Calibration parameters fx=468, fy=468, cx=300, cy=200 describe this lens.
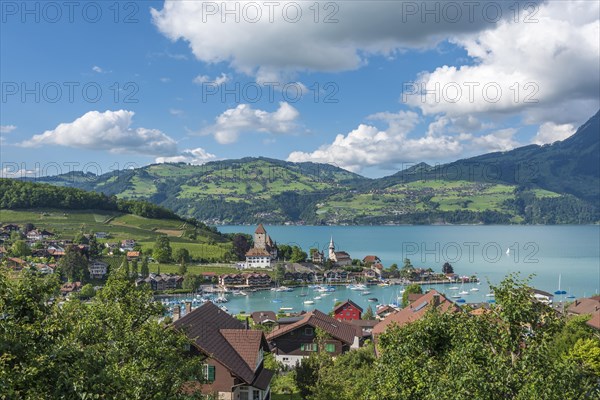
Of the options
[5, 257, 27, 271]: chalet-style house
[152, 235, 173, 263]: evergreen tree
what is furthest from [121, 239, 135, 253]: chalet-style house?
[5, 257, 27, 271]: chalet-style house

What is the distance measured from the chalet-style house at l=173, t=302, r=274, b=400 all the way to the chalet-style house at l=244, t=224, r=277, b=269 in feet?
413

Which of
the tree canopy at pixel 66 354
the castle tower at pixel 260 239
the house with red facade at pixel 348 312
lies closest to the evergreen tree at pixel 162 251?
the castle tower at pixel 260 239

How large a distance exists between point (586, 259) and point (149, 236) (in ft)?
497

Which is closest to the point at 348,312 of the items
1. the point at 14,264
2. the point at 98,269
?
the point at 14,264

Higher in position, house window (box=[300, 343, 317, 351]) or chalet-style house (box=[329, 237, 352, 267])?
house window (box=[300, 343, 317, 351])

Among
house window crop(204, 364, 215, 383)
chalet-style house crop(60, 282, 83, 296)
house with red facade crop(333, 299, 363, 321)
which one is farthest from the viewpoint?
chalet-style house crop(60, 282, 83, 296)

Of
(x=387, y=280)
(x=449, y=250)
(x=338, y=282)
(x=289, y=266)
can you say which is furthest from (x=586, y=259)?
(x=289, y=266)

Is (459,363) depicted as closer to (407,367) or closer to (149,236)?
(407,367)

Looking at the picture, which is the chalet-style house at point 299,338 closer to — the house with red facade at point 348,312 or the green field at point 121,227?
the house with red facade at point 348,312

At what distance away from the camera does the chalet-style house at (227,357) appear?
67.1 ft

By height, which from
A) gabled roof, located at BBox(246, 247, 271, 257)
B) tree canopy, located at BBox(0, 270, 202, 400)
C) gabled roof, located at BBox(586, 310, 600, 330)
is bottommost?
gabled roof, located at BBox(246, 247, 271, 257)

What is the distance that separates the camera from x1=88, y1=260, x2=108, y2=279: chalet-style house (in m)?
114

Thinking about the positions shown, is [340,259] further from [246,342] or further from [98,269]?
[246,342]

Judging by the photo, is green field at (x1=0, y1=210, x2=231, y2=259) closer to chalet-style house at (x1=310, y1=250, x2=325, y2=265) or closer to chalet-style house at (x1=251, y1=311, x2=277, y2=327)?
chalet-style house at (x1=310, y1=250, x2=325, y2=265)
